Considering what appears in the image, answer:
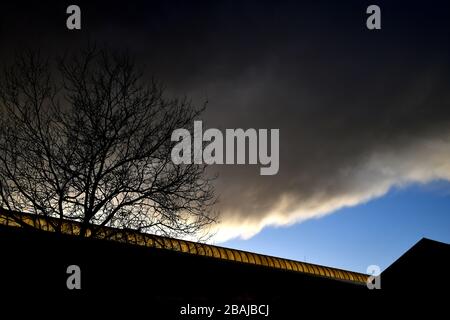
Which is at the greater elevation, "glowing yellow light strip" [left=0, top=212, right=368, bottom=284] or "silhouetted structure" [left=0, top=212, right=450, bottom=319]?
"glowing yellow light strip" [left=0, top=212, right=368, bottom=284]

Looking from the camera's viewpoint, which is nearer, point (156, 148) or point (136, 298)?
point (136, 298)

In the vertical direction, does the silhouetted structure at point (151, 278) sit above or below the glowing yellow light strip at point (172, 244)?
below

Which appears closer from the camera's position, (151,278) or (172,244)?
(151,278)

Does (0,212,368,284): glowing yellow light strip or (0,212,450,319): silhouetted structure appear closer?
(0,212,450,319): silhouetted structure

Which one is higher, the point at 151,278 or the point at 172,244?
the point at 172,244

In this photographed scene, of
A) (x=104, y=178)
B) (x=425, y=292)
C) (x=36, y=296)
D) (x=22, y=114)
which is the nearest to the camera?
(x=36, y=296)

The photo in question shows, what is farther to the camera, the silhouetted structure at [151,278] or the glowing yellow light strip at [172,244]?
the glowing yellow light strip at [172,244]

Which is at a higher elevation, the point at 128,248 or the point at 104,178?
the point at 104,178
